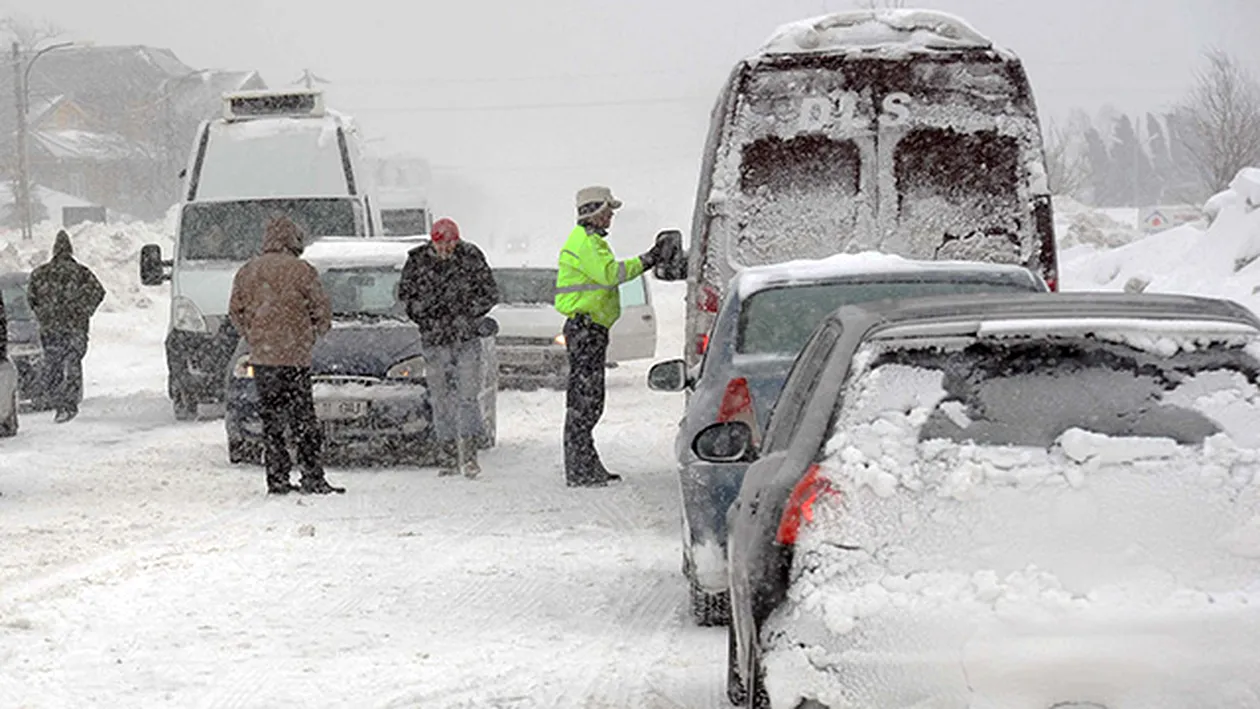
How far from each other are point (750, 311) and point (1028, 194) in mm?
3169

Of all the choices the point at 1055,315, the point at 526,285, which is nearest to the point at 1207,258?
the point at 526,285

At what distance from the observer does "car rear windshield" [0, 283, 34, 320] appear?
19.5 metres

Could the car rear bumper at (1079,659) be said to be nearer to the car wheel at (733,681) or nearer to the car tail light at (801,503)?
the car tail light at (801,503)

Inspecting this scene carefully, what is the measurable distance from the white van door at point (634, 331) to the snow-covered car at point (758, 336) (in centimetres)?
1348

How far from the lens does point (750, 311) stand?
773 cm

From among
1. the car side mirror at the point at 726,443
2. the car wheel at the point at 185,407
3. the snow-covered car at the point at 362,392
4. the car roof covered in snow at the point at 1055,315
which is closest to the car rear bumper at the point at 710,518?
the car side mirror at the point at 726,443

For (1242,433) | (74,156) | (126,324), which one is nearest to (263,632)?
(1242,433)

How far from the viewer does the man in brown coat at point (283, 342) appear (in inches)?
448

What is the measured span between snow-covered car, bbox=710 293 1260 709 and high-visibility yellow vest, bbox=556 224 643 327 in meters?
7.22

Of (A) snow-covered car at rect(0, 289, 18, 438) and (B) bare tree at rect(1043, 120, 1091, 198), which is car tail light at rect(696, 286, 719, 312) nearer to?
(A) snow-covered car at rect(0, 289, 18, 438)

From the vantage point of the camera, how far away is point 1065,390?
4285 mm

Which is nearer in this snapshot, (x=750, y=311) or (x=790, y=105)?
(x=750, y=311)

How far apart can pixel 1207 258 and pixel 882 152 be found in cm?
1564

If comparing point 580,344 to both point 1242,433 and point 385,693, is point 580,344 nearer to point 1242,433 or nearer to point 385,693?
point 385,693
